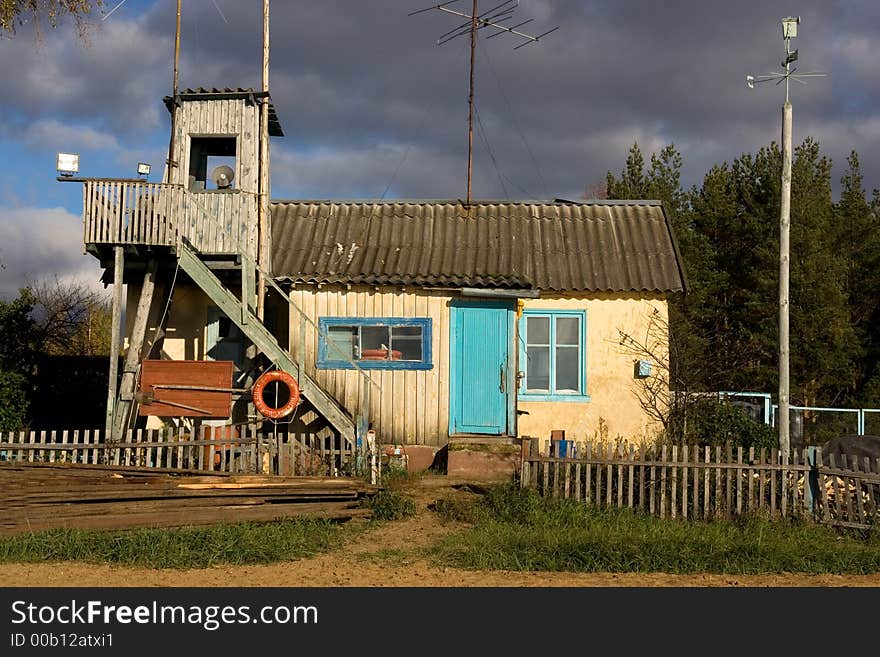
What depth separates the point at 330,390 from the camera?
1497 cm

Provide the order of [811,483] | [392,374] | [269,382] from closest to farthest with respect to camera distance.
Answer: [811,483]
[269,382]
[392,374]

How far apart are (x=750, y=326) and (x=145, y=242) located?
2153 centimetres

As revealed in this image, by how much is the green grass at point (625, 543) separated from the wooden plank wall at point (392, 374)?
3229mm

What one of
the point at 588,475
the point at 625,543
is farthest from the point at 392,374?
the point at 625,543

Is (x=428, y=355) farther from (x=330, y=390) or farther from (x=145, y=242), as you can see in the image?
(x=145, y=242)

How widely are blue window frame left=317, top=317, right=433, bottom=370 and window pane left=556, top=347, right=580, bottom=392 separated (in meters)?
2.43

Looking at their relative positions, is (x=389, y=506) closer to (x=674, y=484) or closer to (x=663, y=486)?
(x=663, y=486)

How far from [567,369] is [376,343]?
140 inches

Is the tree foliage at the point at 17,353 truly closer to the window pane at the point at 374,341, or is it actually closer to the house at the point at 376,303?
the house at the point at 376,303

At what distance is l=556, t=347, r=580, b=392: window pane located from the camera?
15.4 metres

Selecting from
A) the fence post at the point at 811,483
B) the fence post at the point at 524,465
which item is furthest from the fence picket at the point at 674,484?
the fence post at the point at 524,465

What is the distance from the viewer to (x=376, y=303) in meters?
15.1
